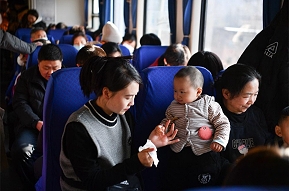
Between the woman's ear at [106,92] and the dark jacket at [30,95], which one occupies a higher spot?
the woman's ear at [106,92]

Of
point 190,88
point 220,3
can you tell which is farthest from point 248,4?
point 190,88

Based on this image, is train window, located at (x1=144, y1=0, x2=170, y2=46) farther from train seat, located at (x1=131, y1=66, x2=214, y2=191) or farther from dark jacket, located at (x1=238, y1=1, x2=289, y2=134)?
train seat, located at (x1=131, y1=66, x2=214, y2=191)

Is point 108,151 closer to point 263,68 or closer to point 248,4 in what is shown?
point 263,68

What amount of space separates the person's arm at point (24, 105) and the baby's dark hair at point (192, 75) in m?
1.08

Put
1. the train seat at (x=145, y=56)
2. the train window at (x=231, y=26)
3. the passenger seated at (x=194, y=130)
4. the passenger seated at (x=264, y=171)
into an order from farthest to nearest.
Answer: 1. the train window at (x=231, y=26)
2. the train seat at (x=145, y=56)
3. the passenger seated at (x=194, y=130)
4. the passenger seated at (x=264, y=171)

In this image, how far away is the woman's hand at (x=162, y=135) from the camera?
1.53 metres

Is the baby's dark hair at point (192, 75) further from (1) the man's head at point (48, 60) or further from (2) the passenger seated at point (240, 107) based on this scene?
(1) the man's head at point (48, 60)

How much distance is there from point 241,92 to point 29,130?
4.56ft

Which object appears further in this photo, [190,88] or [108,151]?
[190,88]

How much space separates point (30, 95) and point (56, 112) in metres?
0.93

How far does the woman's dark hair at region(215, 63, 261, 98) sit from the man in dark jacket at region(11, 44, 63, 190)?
3.65 feet

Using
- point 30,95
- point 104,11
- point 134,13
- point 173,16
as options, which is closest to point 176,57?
point 30,95

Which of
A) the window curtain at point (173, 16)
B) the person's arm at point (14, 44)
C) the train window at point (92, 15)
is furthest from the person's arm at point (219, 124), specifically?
the train window at point (92, 15)

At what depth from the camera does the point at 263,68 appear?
2137 mm
